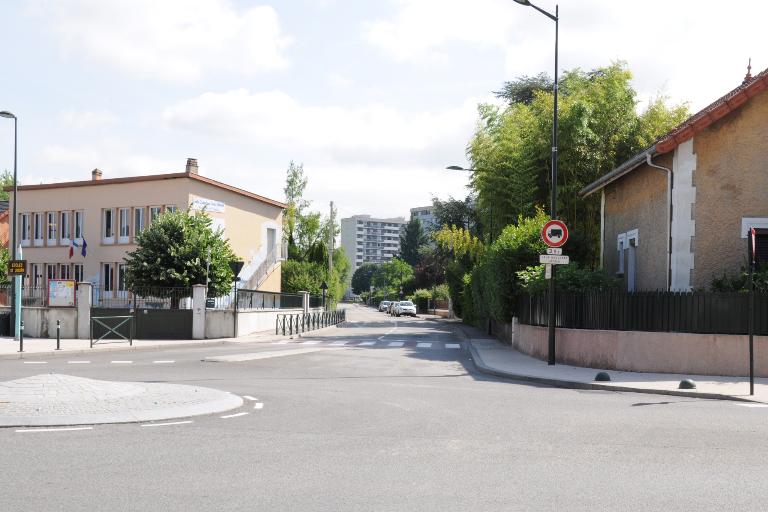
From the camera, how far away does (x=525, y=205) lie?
35.6m

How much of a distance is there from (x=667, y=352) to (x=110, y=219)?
3570 centimetres

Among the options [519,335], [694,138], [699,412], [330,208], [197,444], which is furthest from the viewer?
[330,208]

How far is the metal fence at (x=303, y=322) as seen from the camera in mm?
37091

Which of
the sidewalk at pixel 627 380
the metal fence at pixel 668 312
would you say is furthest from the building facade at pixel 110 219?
the metal fence at pixel 668 312

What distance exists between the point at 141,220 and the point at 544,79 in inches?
1092

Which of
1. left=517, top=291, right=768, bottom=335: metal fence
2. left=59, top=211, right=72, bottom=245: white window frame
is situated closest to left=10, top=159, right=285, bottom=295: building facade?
left=59, top=211, right=72, bottom=245: white window frame

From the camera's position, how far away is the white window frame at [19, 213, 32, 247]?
48.1 meters

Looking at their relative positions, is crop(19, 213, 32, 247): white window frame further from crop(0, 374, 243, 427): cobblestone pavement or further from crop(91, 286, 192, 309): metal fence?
crop(0, 374, 243, 427): cobblestone pavement

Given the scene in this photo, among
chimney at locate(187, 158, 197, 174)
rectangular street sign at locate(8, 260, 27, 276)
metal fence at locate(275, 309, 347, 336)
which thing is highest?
chimney at locate(187, 158, 197, 174)

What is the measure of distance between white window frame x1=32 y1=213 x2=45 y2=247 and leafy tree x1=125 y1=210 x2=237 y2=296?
49.4ft

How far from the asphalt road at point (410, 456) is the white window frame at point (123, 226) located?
3347 cm

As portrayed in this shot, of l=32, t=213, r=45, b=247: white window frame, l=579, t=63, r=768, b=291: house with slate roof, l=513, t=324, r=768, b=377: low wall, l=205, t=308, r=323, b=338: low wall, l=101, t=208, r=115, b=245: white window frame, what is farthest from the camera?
l=32, t=213, r=45, b=247: white window frame

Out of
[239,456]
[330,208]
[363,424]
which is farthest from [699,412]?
[330,208]

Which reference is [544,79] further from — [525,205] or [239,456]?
[239,456]
